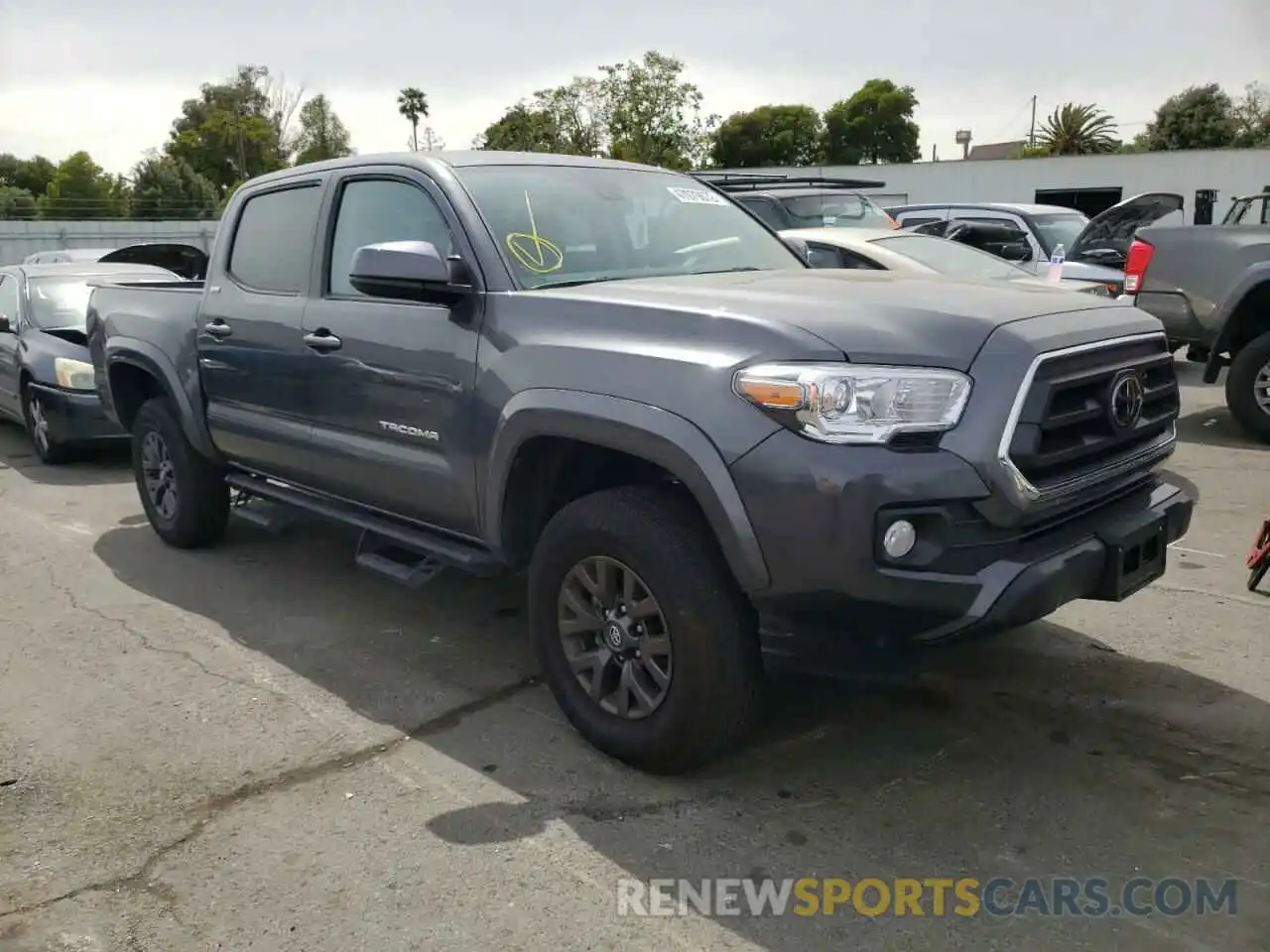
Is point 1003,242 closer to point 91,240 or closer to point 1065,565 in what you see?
point 1065,565

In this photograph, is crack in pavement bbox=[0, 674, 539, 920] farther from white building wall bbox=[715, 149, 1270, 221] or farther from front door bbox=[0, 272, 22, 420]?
white building wall bbox=[715, 149, 1270, 221]

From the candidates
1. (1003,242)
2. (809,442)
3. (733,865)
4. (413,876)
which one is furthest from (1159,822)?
(1003,242)

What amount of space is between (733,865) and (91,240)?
38.7 meters

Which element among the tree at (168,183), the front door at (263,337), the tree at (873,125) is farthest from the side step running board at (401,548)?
the tree at (873,125)

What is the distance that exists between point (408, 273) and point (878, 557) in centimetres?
183

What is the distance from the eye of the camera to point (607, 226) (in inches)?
164

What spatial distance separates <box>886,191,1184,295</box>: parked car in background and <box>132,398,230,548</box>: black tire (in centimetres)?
811

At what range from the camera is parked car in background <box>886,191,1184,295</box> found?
11.7m

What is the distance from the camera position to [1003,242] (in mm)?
12492

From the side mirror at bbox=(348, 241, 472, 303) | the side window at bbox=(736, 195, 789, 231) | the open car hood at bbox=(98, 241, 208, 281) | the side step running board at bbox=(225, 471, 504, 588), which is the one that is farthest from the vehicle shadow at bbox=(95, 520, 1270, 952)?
the open car hood at bbox=(98, 241, 208, 281)

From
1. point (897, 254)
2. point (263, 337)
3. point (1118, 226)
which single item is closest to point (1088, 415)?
point (263, 337)

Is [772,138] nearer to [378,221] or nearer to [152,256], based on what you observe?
[152,256]

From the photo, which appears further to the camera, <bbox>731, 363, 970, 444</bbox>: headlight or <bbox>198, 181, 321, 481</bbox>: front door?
<bbox>198, 181, 321, 481</bbox>: front door

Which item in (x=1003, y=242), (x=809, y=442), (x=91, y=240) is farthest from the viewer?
(x=91, y=240)
